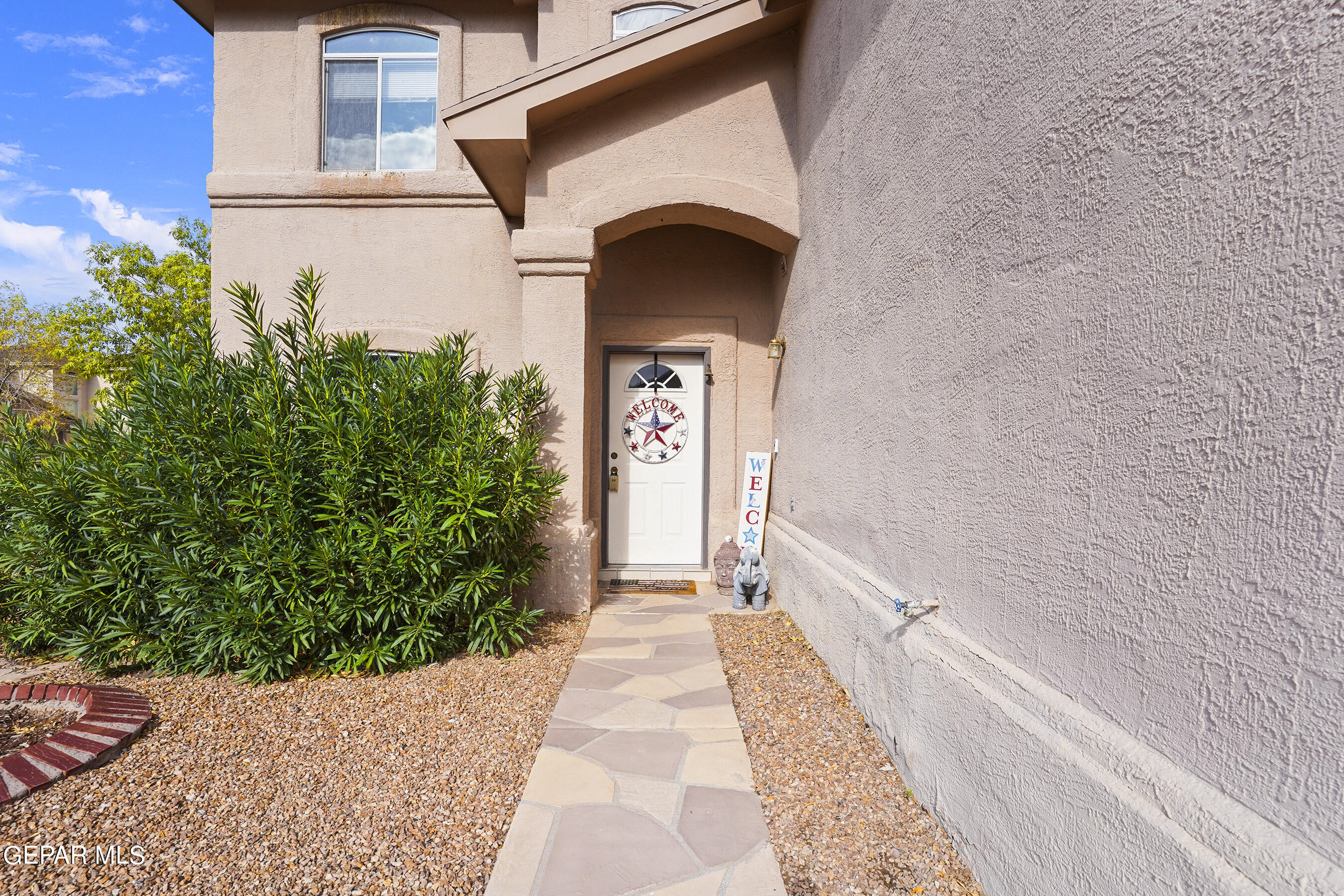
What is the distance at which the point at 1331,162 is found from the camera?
4.03ft

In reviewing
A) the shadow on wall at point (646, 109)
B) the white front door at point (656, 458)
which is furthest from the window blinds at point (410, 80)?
the white front door at point (656, 458)

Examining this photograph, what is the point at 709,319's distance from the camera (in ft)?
21.9

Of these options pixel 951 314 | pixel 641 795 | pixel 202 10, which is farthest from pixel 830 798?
pixel 202 10

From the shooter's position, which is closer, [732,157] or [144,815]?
[144,815]

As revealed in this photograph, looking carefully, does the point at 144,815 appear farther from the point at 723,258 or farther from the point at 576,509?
the point at 723,258

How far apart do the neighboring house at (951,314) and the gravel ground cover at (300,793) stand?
1816 millimetres

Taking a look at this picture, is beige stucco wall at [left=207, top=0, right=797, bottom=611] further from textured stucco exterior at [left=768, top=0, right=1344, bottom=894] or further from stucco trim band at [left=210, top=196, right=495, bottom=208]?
textured stucco exterior at [left=768, top=0, right=1344, bottom=894]

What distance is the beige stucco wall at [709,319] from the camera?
21.9 ft

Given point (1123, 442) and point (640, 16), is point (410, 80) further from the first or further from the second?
point (1123, 442)

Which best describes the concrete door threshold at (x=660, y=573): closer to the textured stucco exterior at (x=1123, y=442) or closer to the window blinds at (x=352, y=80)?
the textured stucco exterior at (x=1123, y=442)

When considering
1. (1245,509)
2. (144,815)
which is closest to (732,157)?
(1245,509)

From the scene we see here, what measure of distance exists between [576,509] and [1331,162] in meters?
4.85

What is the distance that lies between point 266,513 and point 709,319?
4.34 meters

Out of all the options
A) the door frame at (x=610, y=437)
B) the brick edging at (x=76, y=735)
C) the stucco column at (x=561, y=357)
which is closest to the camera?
the brick edging at (x=76, y=735)
